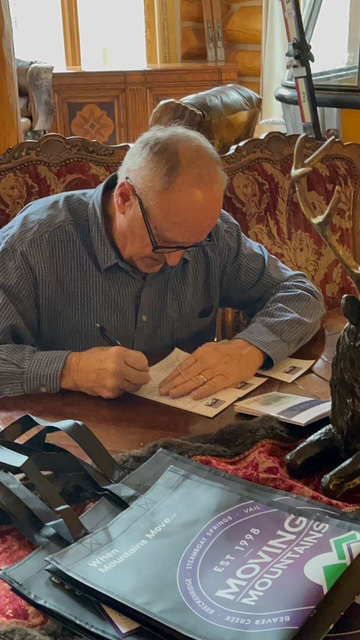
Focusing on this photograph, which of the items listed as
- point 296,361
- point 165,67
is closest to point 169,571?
point 296,361

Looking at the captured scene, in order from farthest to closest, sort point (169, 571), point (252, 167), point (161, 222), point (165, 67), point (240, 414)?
point (165, 67) < point (252, 167) < point (161, 222) < point (240, 414) < point (169, 571)

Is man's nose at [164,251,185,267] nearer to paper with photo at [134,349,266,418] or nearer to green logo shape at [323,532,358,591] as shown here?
paper with photo at [134,349,266,418]

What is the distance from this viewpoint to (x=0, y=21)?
2.34 m

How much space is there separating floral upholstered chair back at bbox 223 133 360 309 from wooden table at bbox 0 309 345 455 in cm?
73

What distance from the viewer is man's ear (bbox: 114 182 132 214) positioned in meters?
1.66

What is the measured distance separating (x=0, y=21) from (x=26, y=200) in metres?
0.72

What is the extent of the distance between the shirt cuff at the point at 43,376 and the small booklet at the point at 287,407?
350mm

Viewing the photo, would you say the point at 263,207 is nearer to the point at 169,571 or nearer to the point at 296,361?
the point at 296,361

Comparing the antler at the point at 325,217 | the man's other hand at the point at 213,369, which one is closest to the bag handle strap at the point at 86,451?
the man's other hand at the point at 213,369

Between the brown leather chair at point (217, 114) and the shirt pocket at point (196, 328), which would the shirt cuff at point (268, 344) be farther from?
the brown leather chair at point (217, 114)

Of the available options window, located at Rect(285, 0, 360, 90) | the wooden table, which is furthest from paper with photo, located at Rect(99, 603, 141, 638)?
window, located at Rect(285, 0, 360, 90)

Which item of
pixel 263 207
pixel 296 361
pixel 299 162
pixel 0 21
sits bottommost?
pixel 296 361

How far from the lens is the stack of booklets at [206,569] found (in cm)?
82

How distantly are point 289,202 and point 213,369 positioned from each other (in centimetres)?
85
